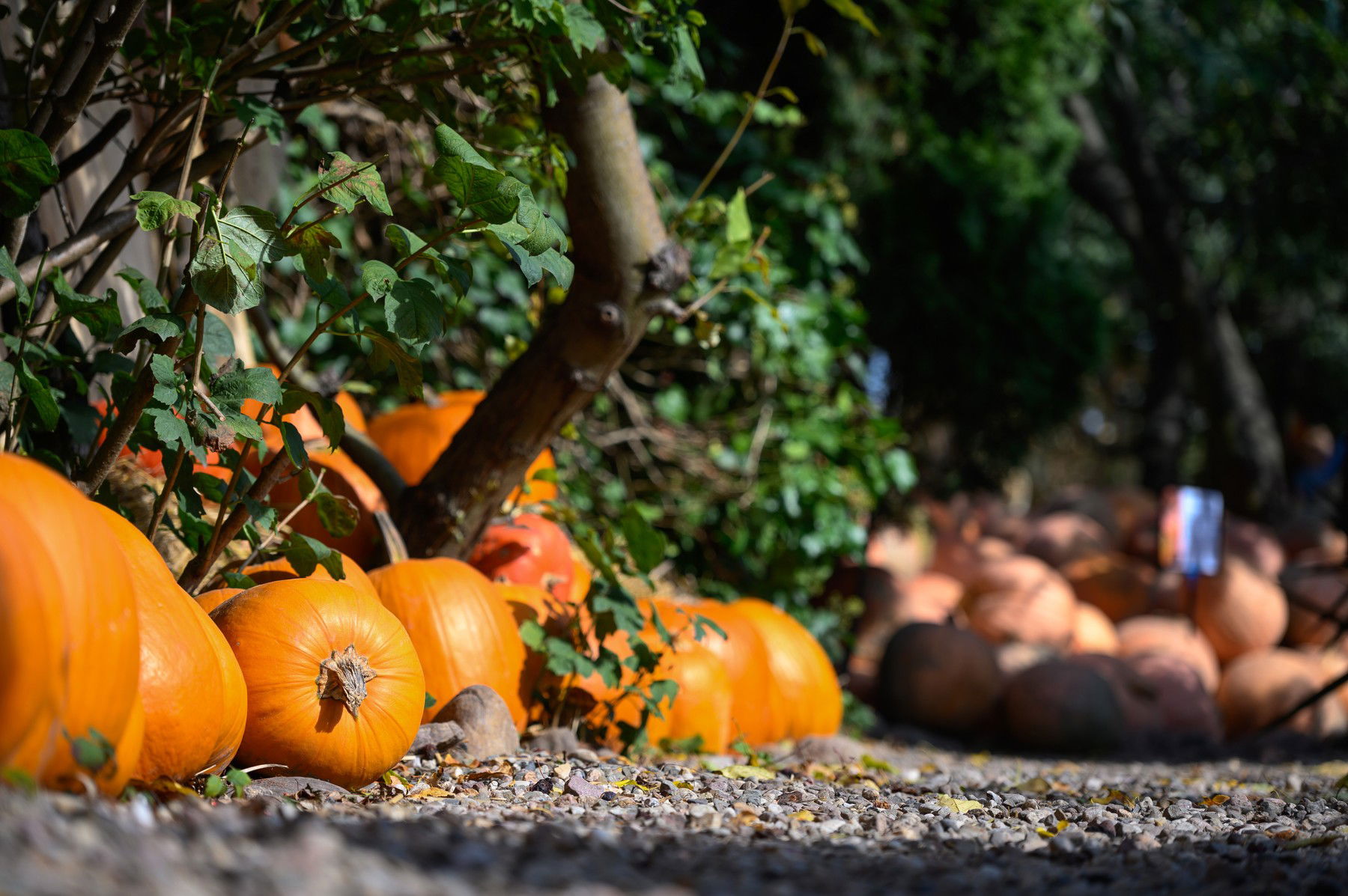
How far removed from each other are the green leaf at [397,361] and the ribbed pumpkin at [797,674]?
195cm

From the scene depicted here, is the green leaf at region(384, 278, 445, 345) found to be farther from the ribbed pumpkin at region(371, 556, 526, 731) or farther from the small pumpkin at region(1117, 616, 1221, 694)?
the small pumpkin at region(1117, 616, 1221, 694)

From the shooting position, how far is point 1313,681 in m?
5.91

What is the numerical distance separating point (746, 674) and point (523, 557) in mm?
804

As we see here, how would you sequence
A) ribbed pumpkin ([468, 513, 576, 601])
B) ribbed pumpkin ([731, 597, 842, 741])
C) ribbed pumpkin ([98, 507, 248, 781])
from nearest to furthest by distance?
ribbed pumpkin ([98, 507, 248, 781]) → ribbed pumpkin ([468, 513, 576, 601]) → ribbed pumpkin ([731, 597, 842, 741])

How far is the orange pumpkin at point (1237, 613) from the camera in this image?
649 cm

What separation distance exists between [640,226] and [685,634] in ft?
3.82

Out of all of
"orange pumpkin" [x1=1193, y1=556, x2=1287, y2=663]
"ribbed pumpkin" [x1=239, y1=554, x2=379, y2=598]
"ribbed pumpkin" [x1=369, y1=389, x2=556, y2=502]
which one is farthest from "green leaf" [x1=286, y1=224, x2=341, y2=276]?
"orange pumpkin" [x1=1193, y1=556, x2=1287, y2=663]

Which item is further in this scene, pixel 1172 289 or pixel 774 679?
pixel 1172 289

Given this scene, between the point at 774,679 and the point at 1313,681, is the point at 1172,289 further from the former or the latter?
the point at 774,679

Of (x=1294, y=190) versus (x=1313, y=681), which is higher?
(x=1294, y=190)

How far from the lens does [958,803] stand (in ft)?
7.16

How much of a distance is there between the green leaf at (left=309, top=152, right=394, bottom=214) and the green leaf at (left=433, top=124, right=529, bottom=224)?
0.10m

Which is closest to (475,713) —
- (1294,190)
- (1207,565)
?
(1207,565)

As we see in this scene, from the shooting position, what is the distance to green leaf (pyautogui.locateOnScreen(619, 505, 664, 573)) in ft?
9.35
